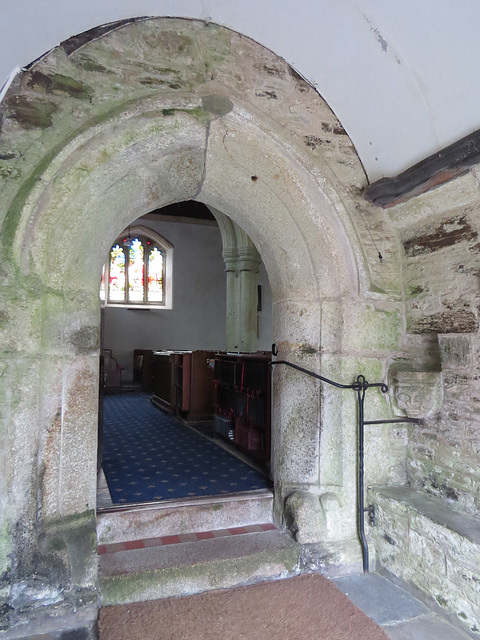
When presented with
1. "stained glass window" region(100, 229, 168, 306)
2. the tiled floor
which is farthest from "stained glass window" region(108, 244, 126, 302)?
the tiled floor

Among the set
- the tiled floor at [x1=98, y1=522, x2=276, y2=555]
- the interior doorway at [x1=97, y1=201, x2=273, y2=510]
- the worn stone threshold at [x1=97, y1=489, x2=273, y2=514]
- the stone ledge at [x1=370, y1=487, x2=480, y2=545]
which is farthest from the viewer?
the interior doorway at [x1=97, y1=201, x2=273, y2=510]

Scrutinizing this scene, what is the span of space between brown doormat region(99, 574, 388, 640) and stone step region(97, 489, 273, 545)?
16.5 inches

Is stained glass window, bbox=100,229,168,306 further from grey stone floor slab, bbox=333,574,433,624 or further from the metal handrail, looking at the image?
grey stone floor slab, bbox=333,574,433,624

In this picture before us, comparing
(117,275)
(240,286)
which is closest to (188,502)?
(240,286)

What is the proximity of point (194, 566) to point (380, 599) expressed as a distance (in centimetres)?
94

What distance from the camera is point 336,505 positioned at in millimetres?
2615

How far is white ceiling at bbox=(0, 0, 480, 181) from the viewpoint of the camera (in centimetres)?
206

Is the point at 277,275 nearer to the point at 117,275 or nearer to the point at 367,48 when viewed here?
the point at 367,48

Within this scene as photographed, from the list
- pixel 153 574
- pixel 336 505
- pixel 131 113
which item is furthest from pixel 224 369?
pixel 131 113

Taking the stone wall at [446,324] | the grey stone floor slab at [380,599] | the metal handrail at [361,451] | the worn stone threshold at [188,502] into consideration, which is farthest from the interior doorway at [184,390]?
the stone wall at [446,324]

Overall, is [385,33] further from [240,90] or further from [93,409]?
[93,409]

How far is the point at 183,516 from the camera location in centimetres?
266

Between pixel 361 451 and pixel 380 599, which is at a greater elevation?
pixel 361 451

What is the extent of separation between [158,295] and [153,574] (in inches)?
402
